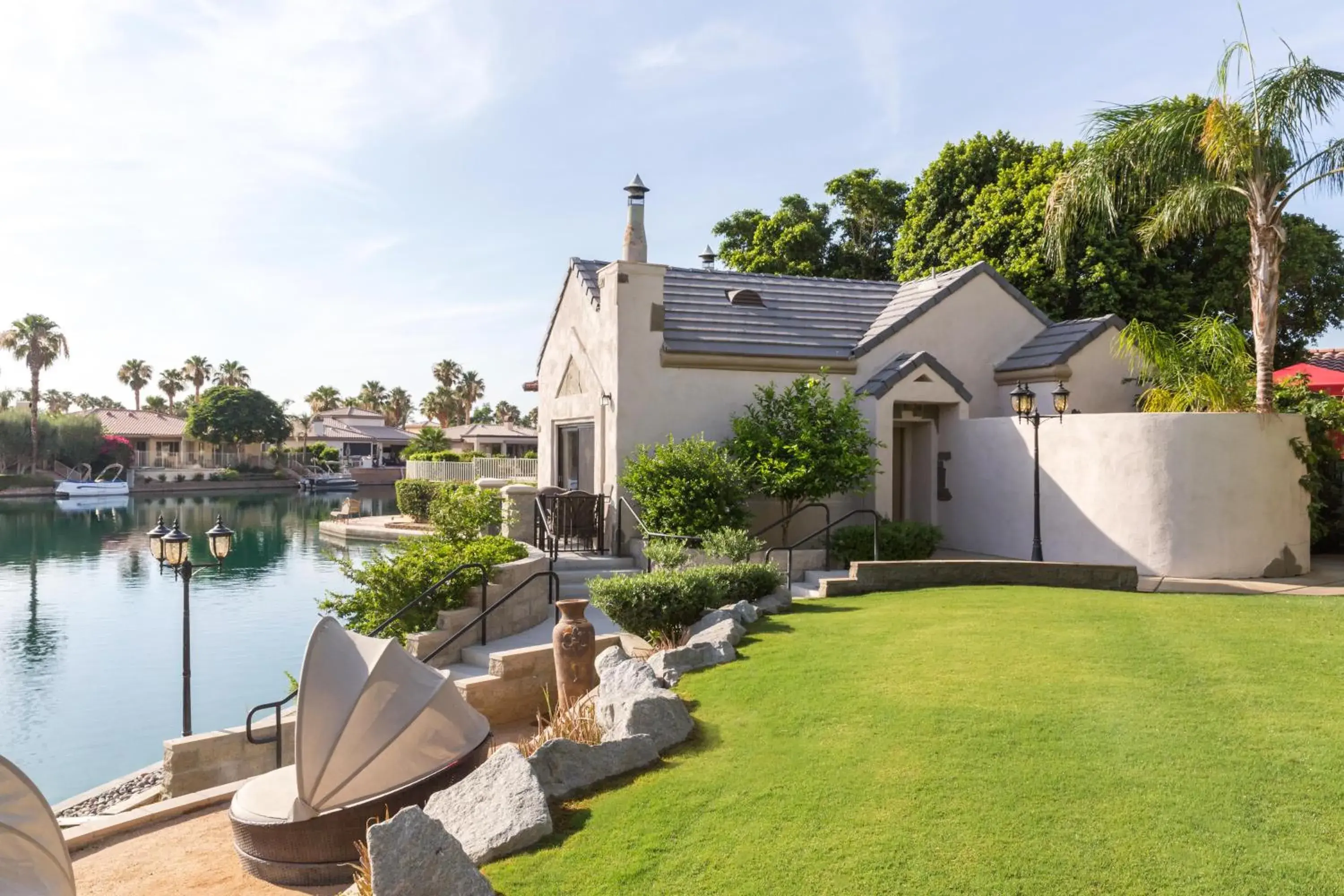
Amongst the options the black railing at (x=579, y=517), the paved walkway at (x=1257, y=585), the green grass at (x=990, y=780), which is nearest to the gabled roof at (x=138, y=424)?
the black railing at (x=579, y=517)

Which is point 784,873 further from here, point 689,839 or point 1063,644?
point 1063,644

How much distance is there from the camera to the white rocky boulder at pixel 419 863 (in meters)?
4.46

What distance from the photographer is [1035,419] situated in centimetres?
1388

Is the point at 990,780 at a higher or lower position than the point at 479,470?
lower

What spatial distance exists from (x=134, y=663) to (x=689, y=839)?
16993 mm

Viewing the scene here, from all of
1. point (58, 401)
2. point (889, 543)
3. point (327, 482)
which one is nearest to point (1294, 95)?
point (889, 543)

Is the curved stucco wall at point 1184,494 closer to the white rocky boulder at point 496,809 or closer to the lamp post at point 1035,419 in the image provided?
the lamp post at point 1035,419

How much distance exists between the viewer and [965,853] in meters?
4.57

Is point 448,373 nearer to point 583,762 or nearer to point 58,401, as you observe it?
point 58,401

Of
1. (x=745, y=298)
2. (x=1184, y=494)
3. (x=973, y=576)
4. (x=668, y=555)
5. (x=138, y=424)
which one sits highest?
(x=138, y=424)

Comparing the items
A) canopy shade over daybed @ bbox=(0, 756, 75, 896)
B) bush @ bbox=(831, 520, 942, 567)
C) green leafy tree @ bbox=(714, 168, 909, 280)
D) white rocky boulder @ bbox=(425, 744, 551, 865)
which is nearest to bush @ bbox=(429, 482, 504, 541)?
bush @ bbox=(831, 520, 942, 567)

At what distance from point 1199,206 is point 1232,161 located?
86 centimetres

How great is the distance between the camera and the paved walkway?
11.8m

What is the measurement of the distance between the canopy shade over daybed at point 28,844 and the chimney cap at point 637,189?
13899 millimetres
